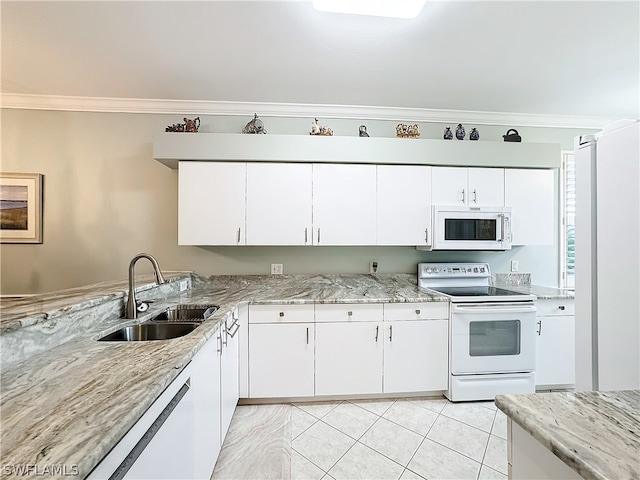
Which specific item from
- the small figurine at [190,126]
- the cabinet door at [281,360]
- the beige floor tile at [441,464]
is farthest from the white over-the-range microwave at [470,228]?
the small figurine at [190,126]

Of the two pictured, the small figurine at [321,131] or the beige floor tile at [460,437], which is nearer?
the beige floor tile at [460,437]

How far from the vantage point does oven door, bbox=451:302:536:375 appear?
2467mm

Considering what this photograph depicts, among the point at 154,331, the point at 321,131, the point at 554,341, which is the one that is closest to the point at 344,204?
the point at 321,131

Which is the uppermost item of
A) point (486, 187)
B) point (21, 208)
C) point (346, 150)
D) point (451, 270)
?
point (346, 150)

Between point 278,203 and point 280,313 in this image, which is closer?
→ point 280,313

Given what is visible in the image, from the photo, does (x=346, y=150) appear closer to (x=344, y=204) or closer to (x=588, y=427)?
(x=344, y=204)

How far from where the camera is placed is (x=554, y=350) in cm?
261

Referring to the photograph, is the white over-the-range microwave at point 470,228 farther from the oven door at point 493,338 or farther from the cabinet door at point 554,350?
the cabinet door at point 554,350

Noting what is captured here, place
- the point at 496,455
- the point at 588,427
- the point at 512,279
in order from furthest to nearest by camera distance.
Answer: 1. the point at 512,279
2. the point at 496,455
3. the point at 588,427

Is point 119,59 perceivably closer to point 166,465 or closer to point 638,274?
point 166,465

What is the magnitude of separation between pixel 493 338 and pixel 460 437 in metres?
0.85

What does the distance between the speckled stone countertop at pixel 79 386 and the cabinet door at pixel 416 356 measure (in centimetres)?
137

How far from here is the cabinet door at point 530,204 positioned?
283 cm

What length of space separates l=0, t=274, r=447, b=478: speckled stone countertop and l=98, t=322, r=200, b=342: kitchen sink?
49mm
